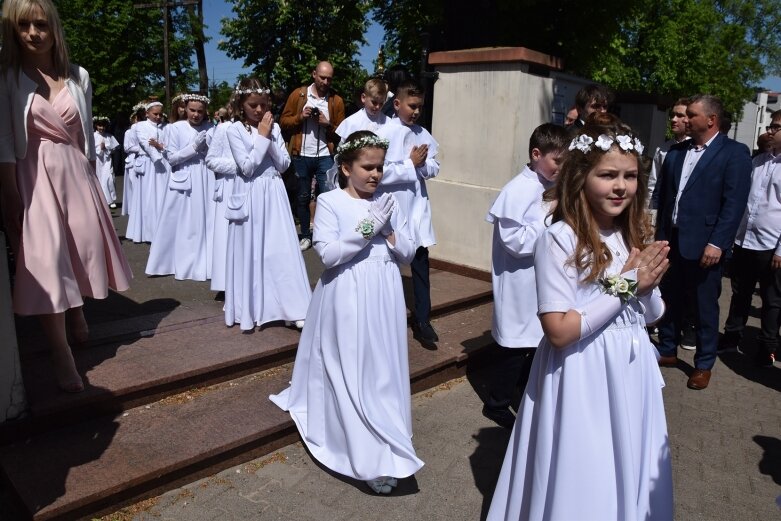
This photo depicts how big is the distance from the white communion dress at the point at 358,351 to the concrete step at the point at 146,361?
105 centimetres

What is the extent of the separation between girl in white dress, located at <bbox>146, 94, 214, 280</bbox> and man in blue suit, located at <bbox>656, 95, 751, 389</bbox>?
191 inches

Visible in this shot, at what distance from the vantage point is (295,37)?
3005 cm

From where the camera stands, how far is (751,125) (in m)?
77.7

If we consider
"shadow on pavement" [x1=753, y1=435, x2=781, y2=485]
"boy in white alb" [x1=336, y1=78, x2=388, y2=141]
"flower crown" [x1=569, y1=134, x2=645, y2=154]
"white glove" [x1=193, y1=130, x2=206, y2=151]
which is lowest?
"shadow on pavement" [x1=753, y1=435, x2=781, y2=485]

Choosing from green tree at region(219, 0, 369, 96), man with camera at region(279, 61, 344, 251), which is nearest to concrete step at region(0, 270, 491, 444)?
man with camera at region(279, 61, 344, 251)

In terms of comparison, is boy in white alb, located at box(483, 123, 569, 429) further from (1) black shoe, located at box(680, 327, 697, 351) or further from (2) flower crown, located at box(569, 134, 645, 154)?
(1) black shoe, located at box(680, 327, 697, 351)

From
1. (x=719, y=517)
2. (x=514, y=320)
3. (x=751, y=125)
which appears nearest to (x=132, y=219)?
(x=514, y=320)

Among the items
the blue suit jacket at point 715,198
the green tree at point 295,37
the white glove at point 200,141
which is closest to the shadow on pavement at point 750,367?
the blue suit jacket at point 715,198

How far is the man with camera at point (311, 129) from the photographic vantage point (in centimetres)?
788

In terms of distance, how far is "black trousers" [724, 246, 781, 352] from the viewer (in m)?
6.22

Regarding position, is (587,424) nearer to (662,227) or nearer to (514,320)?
(514,320)

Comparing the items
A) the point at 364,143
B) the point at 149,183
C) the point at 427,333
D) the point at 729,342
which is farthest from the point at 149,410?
the point at 149,183

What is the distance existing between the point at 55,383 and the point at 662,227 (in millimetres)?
4968

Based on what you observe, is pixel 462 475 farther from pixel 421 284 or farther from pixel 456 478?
pixel 421 284
